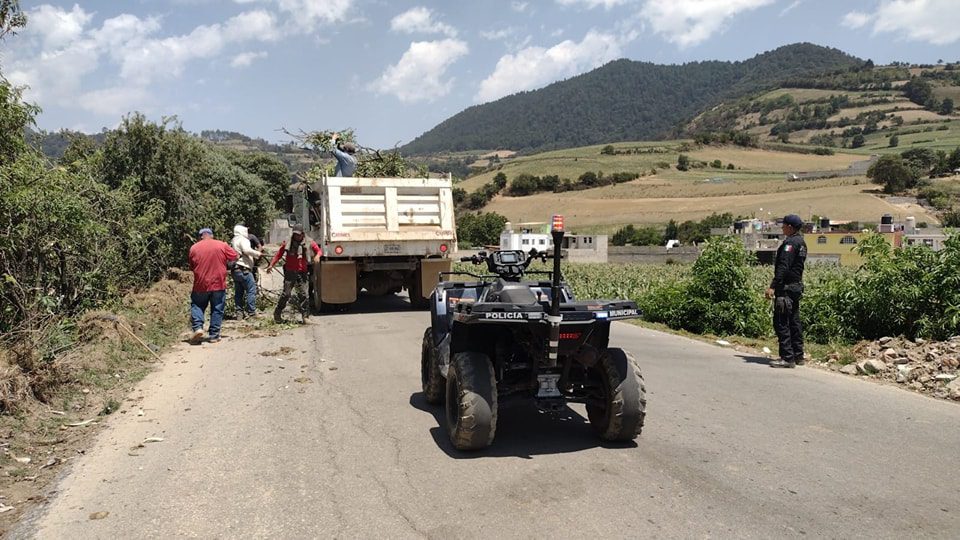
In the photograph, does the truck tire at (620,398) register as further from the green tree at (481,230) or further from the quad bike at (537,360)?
the green tree at (481,230)

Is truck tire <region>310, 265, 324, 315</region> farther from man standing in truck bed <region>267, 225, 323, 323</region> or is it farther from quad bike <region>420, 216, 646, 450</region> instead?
quad bike <region>420, 216, 646, 450</region>

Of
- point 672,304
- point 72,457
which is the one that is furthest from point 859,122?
point 72,457

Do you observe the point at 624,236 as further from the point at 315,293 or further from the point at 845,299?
the point at 845,299

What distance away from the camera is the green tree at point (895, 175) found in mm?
90812

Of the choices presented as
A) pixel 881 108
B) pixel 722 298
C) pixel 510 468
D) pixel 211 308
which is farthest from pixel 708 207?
pixel 881 108

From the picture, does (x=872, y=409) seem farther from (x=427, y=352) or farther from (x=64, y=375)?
(x=64, y=375)

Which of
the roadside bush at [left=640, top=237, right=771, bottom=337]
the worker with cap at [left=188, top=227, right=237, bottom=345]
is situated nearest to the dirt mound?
the roadside bush at [left=640, top=237, right=771, bottom=337]

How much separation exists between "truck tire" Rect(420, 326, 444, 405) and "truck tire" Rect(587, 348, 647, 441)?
1625 millimetres

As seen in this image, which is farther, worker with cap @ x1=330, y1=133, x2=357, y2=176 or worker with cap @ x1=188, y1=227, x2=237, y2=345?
worker with cap @ x1=330, y1=133, x2=357, y2=176

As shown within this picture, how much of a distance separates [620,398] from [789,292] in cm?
456

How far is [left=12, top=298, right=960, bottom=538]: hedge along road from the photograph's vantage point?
12.8ft

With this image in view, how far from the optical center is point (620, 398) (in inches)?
199

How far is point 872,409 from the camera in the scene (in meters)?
6.33

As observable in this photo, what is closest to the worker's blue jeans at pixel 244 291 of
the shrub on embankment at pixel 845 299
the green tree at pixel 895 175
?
the shrub on embankment at pixel 845 299
